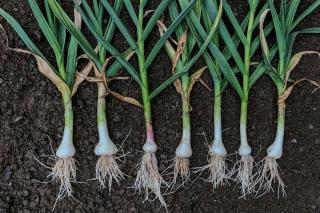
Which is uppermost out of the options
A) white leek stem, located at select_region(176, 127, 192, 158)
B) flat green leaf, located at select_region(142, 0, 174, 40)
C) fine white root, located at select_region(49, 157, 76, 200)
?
flat green leaf, located at select_region(142, 0, 174, 40)

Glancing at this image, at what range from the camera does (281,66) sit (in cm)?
182

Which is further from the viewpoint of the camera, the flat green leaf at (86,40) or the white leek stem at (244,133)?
the white leek stem at (244,133)

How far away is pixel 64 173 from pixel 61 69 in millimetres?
385

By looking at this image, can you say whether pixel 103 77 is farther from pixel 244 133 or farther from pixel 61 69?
pixel 244 133

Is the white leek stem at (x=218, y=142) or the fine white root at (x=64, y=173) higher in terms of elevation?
the white leek stem at (x=218, y=142)

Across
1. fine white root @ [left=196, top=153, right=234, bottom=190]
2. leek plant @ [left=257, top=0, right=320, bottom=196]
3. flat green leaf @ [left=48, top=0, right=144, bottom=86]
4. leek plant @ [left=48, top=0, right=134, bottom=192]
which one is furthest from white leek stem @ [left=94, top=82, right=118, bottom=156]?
leek plant @ [left=257, top=0, right=320, bottom=196]

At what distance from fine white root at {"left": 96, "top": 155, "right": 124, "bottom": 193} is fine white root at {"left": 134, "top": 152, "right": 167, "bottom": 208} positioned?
85mm

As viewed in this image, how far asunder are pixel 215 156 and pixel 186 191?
0.57 ft

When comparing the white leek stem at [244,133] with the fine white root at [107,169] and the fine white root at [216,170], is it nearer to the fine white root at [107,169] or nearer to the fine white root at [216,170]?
the fine white root at [216,170]

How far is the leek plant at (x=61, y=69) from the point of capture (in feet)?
5.72

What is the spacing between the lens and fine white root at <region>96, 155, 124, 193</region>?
1785 mm

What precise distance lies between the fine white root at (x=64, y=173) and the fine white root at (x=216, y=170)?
0.49 m

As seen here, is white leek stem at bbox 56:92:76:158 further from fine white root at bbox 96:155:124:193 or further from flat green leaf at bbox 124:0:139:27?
flat green leaf at bbox 124:0:139:27

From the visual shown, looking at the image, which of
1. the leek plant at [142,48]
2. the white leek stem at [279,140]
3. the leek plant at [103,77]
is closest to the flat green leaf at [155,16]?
the leek plant at [142,48]
